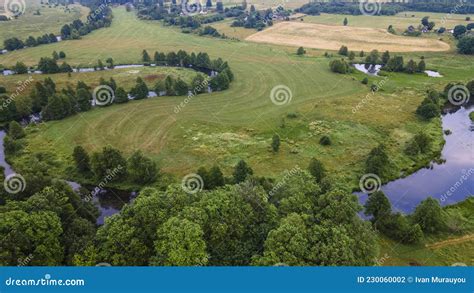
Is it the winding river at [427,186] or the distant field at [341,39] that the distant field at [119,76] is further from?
the distant field at [341,39]

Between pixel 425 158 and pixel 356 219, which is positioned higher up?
pixel 356 219

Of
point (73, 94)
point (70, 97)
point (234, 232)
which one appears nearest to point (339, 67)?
point (73, 94)

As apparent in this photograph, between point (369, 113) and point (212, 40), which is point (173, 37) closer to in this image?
point (212, 40)

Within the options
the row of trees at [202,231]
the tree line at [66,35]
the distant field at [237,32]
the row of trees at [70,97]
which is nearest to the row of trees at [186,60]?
the row of trees at [70,97]

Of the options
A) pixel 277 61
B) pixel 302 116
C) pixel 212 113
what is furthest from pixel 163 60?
pixel 302 116

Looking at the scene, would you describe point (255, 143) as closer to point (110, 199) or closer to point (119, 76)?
point (110, 199)

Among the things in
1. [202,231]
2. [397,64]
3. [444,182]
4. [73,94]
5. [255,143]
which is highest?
[202,231]
